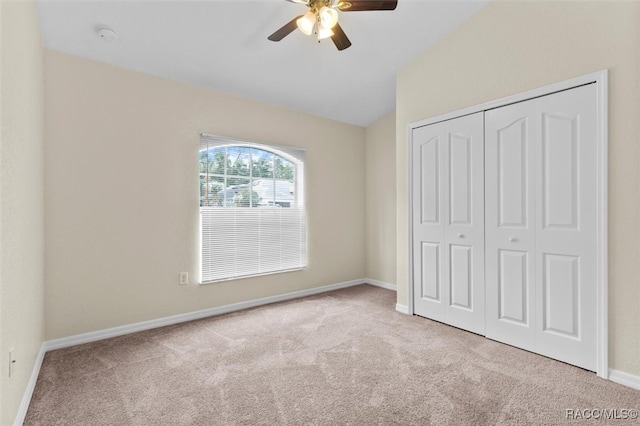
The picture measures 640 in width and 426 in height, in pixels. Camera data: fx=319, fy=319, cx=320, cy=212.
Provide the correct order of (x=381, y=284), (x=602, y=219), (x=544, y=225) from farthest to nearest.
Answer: (x=381, y=284), (x=544, y=225), (x=602, y=219)

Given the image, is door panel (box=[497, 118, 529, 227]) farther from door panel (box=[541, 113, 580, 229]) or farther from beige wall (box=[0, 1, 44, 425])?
beige wall (box=[0, 1, 44, 425])

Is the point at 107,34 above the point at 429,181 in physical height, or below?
above

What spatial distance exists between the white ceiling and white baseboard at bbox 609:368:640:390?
123 inches

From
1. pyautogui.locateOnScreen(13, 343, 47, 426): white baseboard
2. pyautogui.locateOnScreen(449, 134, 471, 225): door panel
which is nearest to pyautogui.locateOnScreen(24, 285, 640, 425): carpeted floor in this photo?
pyautogui.locateOnScreen(13, 343, 47, 426): white baseboard

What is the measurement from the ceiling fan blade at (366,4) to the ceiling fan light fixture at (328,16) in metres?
0.08

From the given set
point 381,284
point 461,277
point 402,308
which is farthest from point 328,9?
point 381,284

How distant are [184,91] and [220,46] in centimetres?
73

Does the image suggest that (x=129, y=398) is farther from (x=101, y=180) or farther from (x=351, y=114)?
(x=351, y=114)

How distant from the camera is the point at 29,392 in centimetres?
198

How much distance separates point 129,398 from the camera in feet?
6.52

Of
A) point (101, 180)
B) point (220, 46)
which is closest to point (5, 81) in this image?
point (101, 180)

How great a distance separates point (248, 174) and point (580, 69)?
3.26m

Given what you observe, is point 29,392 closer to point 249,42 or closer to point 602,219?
point 249,42

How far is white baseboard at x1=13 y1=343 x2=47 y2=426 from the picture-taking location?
173 cm
